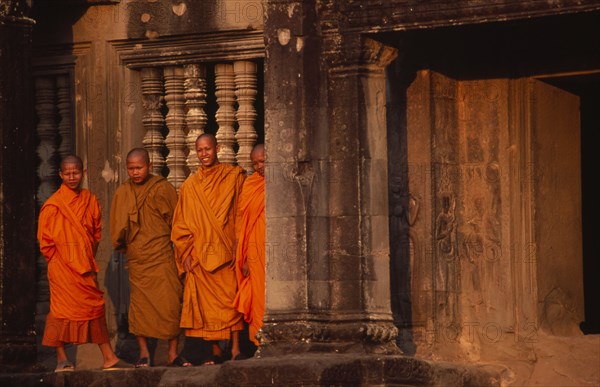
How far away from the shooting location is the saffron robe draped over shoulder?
51.9ft

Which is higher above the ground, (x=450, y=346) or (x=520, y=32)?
(x=520, y=32)

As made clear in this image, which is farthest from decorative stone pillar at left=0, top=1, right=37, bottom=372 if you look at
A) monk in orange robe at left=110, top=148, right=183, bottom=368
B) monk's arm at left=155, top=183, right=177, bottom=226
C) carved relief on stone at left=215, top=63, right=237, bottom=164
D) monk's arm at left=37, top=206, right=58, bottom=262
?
carved relief on stone at left=215, top=63, right=237, bottom=164

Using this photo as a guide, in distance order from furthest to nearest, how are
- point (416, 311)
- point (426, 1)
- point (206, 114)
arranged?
→ point (206, 114)
point (416, 311)
point (426, 1)

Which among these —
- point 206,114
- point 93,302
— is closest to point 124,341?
point 93,302

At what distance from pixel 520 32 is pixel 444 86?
2.43ft

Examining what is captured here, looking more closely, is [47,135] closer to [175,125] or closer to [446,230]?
[175,125]

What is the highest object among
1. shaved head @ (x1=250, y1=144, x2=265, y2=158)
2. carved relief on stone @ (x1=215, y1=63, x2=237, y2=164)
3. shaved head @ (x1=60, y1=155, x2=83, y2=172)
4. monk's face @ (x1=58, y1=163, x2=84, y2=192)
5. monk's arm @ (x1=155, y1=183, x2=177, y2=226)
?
carved relief on stone @ (x1=215, y1=63, x2=237, y2=164)

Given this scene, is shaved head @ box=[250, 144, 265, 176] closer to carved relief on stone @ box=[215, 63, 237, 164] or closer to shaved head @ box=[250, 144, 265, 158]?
shaved head @ box=[250, 144, 265, 158]

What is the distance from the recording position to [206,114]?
1712cm

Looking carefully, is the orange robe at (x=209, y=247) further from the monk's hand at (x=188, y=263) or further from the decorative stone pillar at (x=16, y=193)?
the decorative stone pillar at (x=16, y=193)

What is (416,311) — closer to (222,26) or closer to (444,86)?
(444,86)

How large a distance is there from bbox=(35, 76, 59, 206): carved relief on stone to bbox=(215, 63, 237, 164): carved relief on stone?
65.5 inches

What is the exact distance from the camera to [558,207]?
1620cm

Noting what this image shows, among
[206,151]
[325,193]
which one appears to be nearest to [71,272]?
[206,151]
